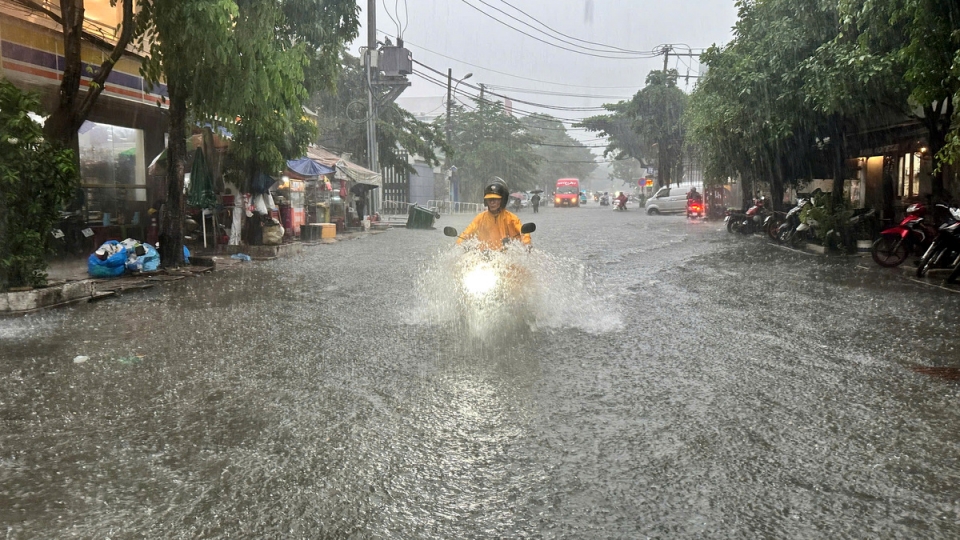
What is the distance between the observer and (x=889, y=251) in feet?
46.2

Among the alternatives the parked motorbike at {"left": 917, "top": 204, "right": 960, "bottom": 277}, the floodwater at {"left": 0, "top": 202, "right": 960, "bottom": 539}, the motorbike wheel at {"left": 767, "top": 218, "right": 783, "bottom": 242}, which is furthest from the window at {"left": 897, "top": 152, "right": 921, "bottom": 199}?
the floodwater at {"left": 0, "top": 202, "right": 960, "bottom": 539}

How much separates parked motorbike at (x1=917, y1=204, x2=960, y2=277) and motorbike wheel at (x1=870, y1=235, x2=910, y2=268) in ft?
4.23

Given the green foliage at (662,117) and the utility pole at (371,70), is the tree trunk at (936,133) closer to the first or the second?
the utility pole at (371,70)

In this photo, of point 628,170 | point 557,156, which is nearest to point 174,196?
point 557,156

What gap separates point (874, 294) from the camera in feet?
35.3

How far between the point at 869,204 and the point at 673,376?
20.6m

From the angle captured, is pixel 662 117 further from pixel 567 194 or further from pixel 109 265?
pixel 109 265

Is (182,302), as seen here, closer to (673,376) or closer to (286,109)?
(286,109)

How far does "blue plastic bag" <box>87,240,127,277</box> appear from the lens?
11867 millimetres

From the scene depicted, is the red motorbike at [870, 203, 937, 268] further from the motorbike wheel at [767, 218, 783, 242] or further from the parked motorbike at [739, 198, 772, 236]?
the parked motorbike at [739, 198, 772, 236]

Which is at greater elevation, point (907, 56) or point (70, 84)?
point (907, 56)

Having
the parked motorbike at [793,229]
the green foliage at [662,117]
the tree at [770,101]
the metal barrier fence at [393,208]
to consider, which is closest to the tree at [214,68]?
the tree at [770,101]

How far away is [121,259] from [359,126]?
25036mm

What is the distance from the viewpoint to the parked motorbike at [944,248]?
38.3 feet
